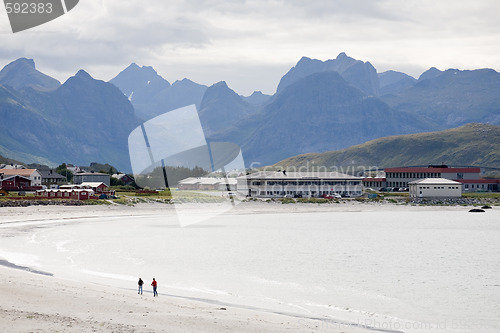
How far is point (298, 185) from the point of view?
154500 mm

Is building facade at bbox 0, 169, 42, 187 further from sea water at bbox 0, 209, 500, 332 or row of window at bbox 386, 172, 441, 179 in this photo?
row of window at bbox 386, 172, 441, 179

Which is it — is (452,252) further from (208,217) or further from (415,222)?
(208,217)

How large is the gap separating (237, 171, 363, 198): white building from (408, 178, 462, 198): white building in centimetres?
1567

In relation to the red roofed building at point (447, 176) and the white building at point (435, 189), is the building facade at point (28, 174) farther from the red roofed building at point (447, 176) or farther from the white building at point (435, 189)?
the red roofed building at point (447, 176)

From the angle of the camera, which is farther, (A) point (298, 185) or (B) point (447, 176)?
(B) point (447, 176)

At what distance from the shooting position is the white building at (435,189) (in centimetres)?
15062

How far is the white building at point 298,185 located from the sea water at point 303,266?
2651 inches

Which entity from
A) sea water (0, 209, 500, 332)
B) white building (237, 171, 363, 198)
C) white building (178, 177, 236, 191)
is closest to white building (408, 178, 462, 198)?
white building (237, 171, 363, 198)

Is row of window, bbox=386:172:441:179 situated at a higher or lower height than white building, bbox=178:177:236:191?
higher

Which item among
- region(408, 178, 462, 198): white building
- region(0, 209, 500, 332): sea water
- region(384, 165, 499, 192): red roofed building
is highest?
region(384, 165, 499, 192): red roofed building

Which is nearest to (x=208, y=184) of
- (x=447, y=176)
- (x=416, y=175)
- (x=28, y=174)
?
(x=28, y=174)

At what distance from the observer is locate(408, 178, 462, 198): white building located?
151 m

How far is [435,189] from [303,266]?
11388cm

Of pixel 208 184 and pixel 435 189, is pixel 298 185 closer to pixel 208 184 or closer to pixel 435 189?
pixel 435 189
